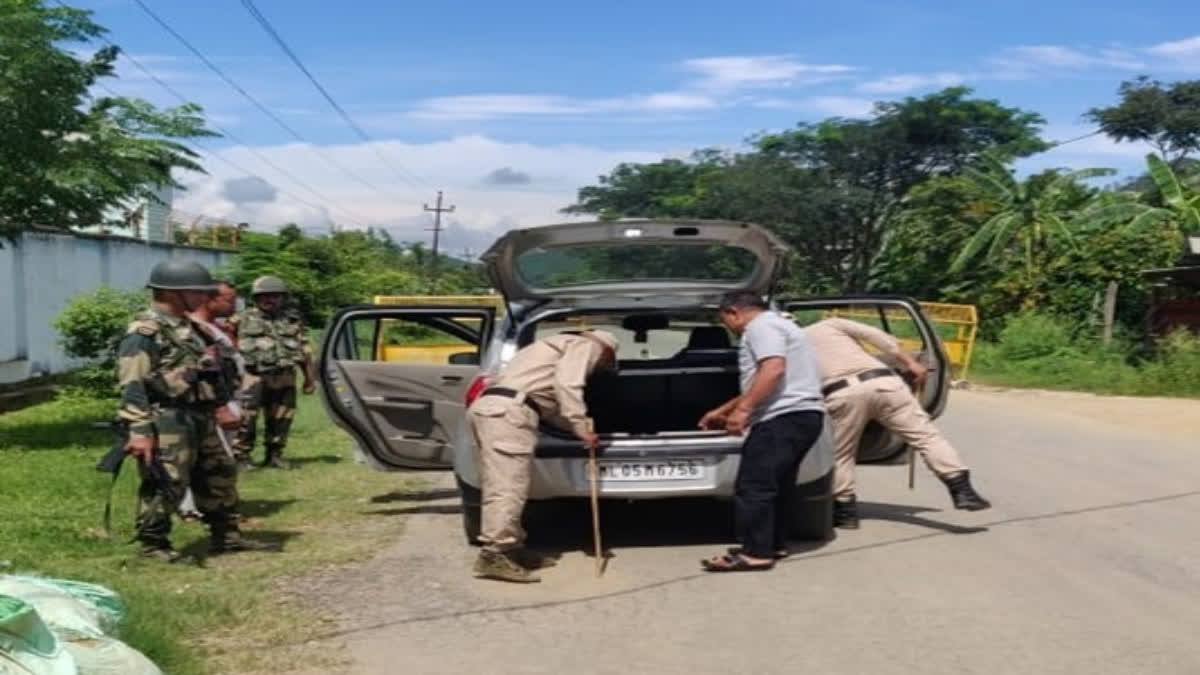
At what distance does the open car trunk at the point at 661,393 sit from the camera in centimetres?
848

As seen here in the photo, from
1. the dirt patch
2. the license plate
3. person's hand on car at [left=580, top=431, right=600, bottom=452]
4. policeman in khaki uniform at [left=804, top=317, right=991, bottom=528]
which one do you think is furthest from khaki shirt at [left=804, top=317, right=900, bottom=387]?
the dirt patch

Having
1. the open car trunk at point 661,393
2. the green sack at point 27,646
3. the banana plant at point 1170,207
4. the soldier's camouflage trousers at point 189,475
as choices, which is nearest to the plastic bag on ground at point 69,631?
the green sack at point 27,646

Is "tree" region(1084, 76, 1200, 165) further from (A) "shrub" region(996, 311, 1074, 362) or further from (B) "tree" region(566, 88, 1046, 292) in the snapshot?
(A) "shrub" region(996, 311, 1074, 362)

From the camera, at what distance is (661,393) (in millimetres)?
8617

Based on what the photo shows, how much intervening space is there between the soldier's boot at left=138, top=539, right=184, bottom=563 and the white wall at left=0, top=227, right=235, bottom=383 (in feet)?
39.5

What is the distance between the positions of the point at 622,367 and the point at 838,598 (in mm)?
2753

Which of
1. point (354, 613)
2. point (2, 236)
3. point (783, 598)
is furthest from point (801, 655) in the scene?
point (2, 236)

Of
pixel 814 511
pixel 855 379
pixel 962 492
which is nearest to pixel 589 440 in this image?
pixel 814 511

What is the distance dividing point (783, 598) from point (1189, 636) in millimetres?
1743

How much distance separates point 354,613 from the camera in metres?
6.05

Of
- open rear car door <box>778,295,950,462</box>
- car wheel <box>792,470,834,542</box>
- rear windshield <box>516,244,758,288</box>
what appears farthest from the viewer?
open rear car door <box>778,295,950,462</box>

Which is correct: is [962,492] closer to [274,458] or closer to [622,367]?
[622,367]

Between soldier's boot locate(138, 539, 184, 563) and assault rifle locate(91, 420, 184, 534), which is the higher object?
assault rifle locate(91, 420, 184, 534)

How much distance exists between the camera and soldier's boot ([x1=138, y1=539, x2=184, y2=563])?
22.9ft
